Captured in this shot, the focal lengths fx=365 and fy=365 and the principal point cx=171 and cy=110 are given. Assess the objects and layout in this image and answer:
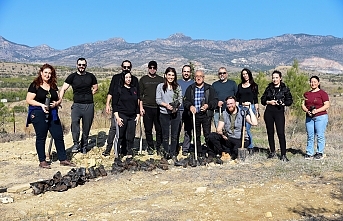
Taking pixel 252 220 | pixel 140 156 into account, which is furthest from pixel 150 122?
pixel 252 220

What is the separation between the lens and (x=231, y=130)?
24.8ft

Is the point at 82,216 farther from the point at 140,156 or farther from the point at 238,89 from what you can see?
the point at 238,89

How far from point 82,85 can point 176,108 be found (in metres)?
2.09

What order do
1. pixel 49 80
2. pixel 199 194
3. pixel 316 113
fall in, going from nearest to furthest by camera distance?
pixel 199 194 < pixel 49 80 < pixel 316 113

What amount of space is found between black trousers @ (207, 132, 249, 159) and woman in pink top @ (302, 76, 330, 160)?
1.29 meters

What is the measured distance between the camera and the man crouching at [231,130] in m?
7.34

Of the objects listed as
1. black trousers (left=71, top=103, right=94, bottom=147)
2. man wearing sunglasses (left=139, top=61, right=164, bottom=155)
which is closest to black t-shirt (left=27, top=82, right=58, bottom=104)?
black trousers (left=71, top=103, right=94, bottom=147)

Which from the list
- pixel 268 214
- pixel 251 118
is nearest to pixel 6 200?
pixel 268 214

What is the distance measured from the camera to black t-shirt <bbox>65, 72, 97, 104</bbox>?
7.71 meters

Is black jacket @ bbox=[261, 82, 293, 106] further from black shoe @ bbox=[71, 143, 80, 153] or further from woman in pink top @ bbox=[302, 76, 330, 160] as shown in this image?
black shoe @ bbox=[71, 143, 80, 153]

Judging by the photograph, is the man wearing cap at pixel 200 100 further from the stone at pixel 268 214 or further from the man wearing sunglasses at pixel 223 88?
the stone at pixel 268 214

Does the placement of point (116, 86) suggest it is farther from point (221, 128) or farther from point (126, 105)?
point (221, 128)

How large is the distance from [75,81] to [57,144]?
1.38 meters

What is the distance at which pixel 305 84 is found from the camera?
1608 centimetres
